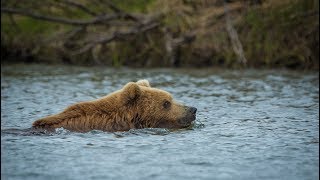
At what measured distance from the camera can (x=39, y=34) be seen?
2108 centimetres

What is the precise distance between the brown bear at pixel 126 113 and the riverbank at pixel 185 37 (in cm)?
965

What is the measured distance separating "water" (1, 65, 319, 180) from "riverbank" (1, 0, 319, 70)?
4.52m

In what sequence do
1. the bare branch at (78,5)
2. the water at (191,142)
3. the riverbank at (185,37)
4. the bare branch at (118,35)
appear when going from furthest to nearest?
the bare branch at (78,5) → the bare branch at (118,35) → the riverbank at (185,37) → the water at (191,142)

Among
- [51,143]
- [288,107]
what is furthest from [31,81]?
[51,143]

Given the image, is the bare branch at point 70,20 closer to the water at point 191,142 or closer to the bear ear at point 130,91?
the water at point 191,142

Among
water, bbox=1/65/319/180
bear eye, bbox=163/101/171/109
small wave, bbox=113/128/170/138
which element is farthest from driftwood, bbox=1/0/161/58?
small wave, bbox=113/128/170/138

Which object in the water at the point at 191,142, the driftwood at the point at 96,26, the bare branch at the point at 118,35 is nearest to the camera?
the water at the point at 191,142

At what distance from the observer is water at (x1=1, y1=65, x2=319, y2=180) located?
6.34 m

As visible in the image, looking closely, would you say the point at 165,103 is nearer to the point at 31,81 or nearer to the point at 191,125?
the point at 191,125

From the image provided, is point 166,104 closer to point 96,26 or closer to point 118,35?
point 118,35

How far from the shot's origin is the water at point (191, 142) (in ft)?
20.8

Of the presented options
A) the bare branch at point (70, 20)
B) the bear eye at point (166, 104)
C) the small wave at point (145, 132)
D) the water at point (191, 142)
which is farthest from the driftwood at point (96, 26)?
the small wave at point (145, 132)

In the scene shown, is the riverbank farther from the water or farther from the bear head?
the bear head

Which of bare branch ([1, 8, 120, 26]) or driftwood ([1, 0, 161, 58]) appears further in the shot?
bare branch ([1, 8, 120, 26])
